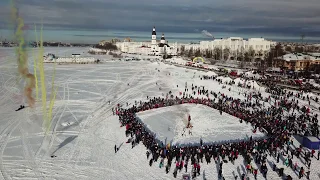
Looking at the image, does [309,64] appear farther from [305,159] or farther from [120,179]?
[120,179]

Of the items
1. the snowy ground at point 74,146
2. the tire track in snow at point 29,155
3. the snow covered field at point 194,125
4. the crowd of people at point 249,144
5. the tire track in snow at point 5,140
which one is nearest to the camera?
the tire track in snow at point 5,140

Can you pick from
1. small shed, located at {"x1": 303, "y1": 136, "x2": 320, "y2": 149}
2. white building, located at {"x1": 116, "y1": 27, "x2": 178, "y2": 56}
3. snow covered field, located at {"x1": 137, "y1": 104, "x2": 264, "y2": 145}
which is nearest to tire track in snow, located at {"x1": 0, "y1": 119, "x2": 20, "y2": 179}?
snow covered field, located at {"x1": 137, "y1": 104, "x2": 264, "y2": 145}

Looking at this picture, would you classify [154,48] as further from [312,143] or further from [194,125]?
[312,143]

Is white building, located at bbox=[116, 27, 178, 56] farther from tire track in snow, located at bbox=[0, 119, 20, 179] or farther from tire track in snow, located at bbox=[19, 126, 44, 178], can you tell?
tire track in snow, located at bbox=[19, 126, 44, 178]

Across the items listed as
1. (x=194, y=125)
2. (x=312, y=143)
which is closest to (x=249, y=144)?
(x=312, y=143)

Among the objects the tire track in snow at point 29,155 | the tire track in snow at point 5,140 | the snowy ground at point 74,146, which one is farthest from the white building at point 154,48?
the tire track in snow at point 29,155

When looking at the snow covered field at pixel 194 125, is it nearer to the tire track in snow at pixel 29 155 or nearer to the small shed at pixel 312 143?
the small shed at pixel 312 143

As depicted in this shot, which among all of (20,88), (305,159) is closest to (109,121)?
(305,159)

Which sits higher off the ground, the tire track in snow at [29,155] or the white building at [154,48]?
the white building at [154,48]
